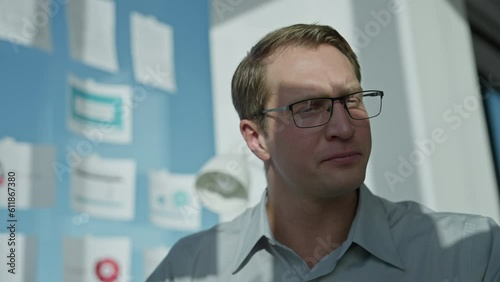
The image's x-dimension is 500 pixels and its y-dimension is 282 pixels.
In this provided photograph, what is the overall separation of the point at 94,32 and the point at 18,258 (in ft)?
2.68

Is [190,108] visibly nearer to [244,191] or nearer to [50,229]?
[244,191]

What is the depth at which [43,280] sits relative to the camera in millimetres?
1562

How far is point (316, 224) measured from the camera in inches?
42.8

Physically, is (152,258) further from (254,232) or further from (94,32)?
(254,232)

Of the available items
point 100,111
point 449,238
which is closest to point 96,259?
point 100,111

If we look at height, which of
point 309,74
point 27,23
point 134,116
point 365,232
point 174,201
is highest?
point 27,23

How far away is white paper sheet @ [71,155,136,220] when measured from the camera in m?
1.74

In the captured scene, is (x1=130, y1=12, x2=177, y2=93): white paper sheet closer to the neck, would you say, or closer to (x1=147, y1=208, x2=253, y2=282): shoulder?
(x1=147, y1=208, x2=253, y2=282): shoulder

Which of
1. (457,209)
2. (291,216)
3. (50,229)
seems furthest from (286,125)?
(457,209)

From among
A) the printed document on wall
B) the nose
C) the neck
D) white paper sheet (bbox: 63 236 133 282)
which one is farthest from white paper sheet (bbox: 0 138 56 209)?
the nose

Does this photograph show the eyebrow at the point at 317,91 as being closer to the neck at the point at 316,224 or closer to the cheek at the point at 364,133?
the cheek at the point at 364,133

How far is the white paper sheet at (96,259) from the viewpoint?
166cm

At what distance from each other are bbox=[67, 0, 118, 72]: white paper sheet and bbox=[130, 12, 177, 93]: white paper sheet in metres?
0.15

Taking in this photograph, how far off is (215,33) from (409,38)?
2.73 ft
